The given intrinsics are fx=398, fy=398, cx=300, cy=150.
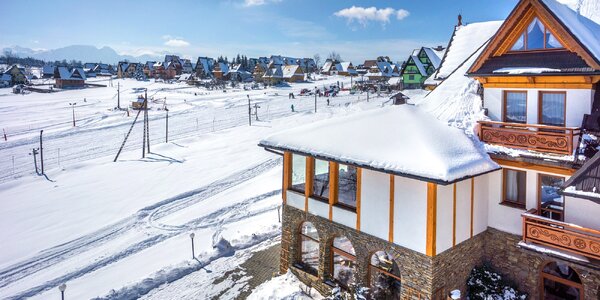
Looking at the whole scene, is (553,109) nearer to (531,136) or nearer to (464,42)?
(531,136)

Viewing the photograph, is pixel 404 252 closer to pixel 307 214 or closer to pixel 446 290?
pixel 446 290

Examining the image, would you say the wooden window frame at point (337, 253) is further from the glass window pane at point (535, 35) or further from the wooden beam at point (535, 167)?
the glass window pane at point (535, 35)

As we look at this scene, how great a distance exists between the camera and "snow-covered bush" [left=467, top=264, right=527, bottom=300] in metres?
12.2

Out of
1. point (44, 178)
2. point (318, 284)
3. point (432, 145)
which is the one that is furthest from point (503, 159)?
point (44, 178)

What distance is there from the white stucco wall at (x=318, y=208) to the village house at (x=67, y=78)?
109m

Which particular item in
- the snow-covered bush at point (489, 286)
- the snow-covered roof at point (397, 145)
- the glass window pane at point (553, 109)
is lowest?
the snow-covered bush at point (489, 286)

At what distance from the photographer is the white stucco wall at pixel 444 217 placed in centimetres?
1123

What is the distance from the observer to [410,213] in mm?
11570

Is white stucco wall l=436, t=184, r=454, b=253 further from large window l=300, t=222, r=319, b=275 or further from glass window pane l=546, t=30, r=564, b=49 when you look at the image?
glass window pane l=546, t=30, r=564, b=49

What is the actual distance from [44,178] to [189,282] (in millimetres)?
21277

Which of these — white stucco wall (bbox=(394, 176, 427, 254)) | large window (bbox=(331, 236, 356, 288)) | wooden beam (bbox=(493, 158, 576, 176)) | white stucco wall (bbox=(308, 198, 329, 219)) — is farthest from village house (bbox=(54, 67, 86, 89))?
wooden beam (bbox=(493, 158, 576, 176))

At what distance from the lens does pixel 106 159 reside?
35.5 metres

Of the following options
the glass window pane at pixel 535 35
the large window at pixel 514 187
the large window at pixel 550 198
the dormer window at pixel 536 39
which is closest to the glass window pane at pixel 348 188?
the large window at pixel 514 187

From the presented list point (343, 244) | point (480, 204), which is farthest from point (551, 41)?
point (343, 244)
